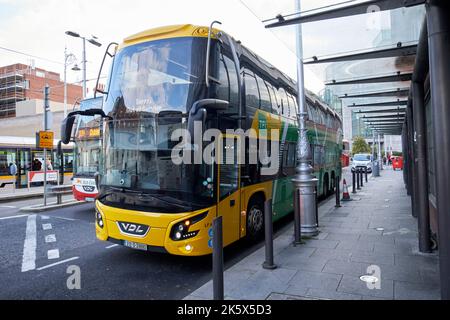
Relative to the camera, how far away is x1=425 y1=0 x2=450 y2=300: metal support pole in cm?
322

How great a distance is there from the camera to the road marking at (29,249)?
5770 mm

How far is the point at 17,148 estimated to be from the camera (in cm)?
1880

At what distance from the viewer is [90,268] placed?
5.59m

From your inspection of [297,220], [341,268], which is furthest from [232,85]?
[341,268]

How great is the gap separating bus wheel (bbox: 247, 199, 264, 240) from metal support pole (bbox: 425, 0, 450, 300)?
11.7ft

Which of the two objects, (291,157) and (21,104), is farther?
(21,104)

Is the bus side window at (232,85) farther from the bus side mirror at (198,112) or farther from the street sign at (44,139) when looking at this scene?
the street sign at (44,139)

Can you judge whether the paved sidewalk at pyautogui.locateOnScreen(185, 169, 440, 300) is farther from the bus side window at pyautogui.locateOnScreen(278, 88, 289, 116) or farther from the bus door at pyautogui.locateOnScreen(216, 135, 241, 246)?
the bus side window at pyautogui.locateOnScreen(278, 88, 289, 116)

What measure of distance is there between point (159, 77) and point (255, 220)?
3.35 metres

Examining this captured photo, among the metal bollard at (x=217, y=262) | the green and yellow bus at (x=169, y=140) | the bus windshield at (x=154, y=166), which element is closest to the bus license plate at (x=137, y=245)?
the green and yellow bus at (x=169, y=140)

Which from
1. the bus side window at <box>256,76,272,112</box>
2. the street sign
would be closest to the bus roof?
the bus side window at <box>256,76,272,112</box>
